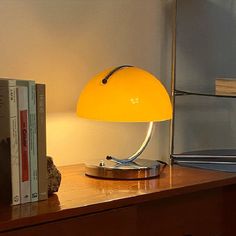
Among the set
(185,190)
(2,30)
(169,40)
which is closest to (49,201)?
(185,190)

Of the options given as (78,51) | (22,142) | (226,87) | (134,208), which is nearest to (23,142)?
(22,142)

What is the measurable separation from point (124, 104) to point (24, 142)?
333mm

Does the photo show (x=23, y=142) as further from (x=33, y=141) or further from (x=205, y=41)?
(x=205, y=41)

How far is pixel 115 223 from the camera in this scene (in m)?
1.12

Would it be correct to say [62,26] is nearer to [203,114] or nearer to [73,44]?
[73,44]

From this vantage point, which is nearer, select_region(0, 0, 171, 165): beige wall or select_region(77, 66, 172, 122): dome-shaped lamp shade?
select_region(77, 66, 172, 122): dome-shaped lamp shade

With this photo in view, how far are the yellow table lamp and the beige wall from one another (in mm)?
184

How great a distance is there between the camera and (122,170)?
1364 mm

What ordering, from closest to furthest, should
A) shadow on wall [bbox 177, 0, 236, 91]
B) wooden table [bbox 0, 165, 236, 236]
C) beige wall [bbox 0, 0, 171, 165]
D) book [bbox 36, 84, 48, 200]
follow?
wooden table [bbox 0, 165, 236, 236]
book [bbox 36, 84, 48, 200]
beige wall [bbox 0, 0, 171, 165]
shadow on wall [bbox 177, 0, 236, 91]

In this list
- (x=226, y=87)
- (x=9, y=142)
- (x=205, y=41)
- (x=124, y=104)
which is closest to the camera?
(x=9, y=142)

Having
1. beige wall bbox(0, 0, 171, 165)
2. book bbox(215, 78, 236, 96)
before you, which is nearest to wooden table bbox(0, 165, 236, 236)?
beige wall bbox(0, 0, 171, 165)

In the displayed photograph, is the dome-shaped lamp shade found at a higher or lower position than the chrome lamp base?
higher

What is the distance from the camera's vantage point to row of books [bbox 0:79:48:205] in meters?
1.06

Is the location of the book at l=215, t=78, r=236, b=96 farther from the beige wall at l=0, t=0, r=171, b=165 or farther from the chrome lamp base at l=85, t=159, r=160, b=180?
the chrome lamp base at l=85, t=159, r=160, b=180
